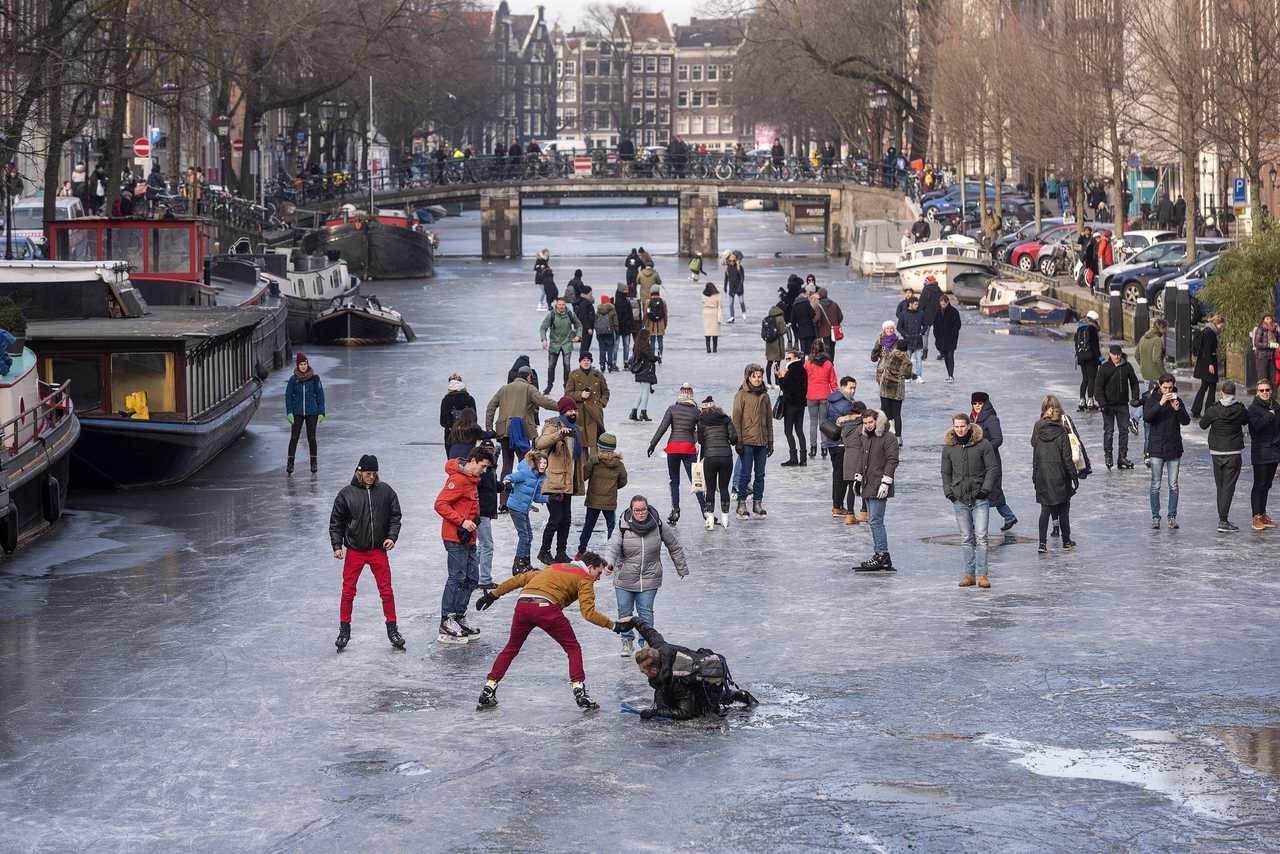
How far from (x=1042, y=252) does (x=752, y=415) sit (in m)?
37.4

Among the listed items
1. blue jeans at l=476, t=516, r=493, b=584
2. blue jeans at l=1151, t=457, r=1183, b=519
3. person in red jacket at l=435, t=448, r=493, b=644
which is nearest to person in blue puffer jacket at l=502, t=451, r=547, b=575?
blue jeans at l=476, t=516, r=493, b=584

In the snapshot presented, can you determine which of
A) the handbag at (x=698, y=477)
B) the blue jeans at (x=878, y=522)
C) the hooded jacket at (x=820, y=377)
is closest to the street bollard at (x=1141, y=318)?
the hooded jacket at (x=820, y=377)

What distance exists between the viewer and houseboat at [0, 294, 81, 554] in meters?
19.8

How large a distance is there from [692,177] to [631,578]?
231ft

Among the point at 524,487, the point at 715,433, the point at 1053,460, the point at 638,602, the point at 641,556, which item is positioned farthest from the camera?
the point at 715,433

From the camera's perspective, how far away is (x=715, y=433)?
65.2 feet

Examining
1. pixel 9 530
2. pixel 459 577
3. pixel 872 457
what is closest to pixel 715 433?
pixel 872 457

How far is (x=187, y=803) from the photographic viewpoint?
11.7 m

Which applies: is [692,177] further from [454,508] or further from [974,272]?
[454,508]

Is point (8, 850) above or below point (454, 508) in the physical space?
below

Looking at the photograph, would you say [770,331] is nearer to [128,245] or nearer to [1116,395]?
[1116,395]

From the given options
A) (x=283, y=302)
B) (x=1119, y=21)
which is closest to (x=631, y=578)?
(x=283, y=302)

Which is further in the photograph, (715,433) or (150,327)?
(150,327)

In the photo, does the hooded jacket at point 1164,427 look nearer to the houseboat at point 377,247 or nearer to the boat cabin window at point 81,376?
the boat cabin window at point 81,376
